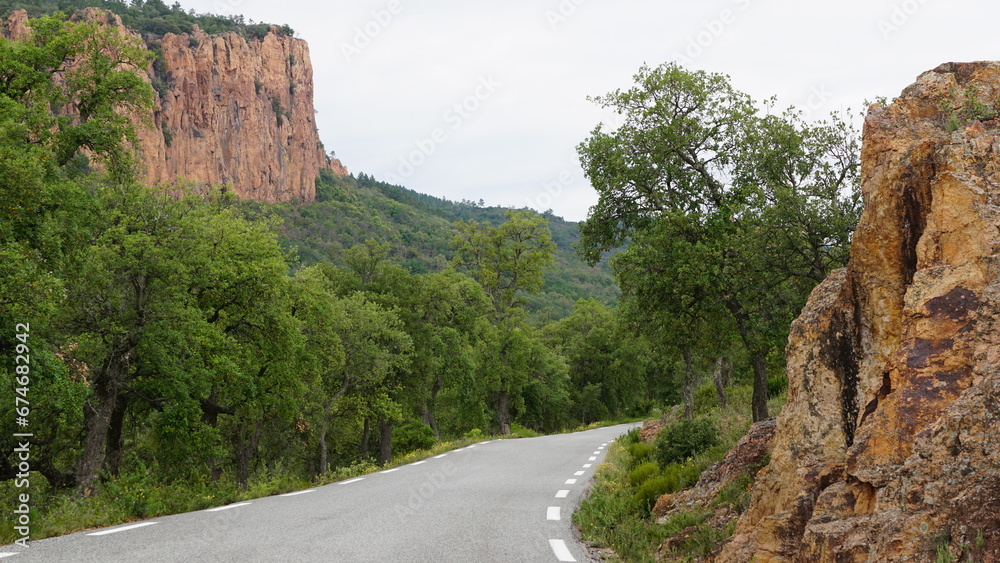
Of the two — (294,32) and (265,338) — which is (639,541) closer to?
(265,338)

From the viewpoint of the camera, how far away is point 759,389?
14031mm

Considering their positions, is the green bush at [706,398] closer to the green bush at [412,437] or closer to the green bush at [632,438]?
the green bush at [632,438]

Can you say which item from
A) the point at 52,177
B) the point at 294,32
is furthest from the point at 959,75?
the point at 294,32

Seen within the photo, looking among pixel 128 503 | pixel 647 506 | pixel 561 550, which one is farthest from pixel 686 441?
pixel 128 503

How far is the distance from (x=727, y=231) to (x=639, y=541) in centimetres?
796

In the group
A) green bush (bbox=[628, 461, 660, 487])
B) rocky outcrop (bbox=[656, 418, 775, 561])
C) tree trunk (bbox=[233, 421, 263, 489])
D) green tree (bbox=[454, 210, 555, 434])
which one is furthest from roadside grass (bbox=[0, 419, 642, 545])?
green tree (bbox=[454, 210, 555, 434])

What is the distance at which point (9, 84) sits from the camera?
1441 cm

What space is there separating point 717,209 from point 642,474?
239 inches

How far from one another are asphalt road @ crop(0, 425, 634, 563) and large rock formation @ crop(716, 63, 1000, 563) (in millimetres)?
2411

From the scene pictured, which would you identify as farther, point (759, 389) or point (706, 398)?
point (706, 398)

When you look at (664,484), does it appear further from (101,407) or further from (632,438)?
(101,407)

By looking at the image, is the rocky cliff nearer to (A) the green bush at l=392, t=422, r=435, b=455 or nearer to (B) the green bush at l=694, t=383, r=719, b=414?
(A) the green bush at l=392, t=422, r=435, b=455

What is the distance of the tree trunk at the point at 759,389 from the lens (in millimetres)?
13805

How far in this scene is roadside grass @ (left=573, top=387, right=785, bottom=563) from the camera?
6.86 m
